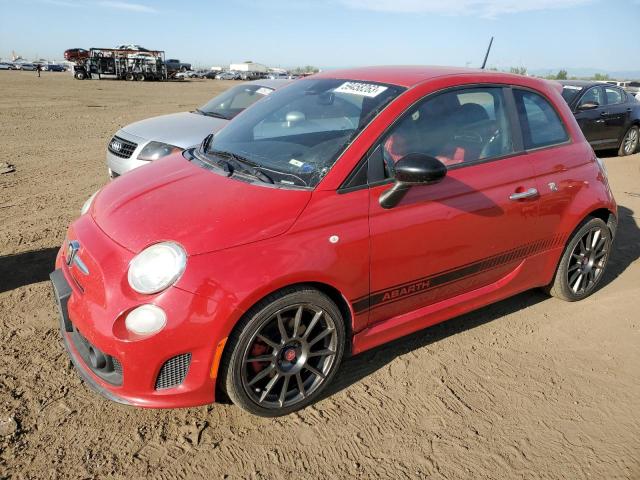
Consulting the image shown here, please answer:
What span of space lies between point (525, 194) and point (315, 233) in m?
1.62

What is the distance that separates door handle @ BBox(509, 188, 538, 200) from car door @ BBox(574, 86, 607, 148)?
7.64m

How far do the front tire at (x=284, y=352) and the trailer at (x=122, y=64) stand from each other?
44.8 m

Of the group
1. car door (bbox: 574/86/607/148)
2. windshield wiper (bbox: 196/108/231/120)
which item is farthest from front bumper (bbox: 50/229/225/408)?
car door (bbox: 574/86/607/148)

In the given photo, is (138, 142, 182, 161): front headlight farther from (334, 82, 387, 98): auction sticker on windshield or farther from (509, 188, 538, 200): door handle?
(509, 188, 538, 200): door handle

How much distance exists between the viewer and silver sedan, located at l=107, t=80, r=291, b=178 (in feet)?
20.3

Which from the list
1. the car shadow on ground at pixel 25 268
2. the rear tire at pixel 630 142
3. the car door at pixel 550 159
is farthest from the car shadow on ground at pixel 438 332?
the rear tire at pixel 630 142

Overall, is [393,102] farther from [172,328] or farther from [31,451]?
[31,451]

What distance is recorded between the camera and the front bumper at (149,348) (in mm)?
2336

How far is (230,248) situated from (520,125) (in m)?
2.27

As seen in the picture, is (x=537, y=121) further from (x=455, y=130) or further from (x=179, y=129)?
(x=179, y=129)

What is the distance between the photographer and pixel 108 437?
257 centimetres

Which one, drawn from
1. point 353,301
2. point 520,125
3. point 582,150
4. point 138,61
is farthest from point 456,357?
point 138,61

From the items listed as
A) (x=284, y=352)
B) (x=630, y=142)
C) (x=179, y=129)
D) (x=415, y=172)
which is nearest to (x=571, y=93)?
(x=630, y=142)

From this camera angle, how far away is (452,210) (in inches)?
121
